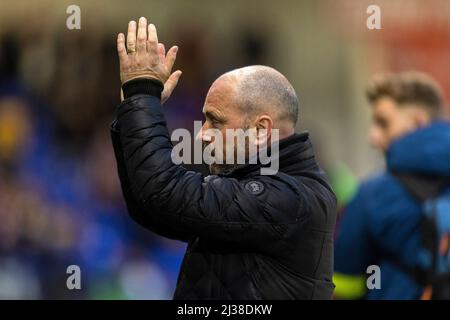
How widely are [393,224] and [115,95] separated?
4572 millimetres

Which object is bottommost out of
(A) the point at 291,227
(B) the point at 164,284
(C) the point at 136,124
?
(B) the point at 164,284

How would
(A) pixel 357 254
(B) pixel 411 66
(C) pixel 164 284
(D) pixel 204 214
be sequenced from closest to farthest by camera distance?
(D) pixel 204 214, (A) pixel 357 254, (C) pixel 164 284, (B) pixel 411 66

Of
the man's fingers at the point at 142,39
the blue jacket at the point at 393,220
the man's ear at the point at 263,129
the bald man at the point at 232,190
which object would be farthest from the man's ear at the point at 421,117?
the man's fingers at the point at 142,39

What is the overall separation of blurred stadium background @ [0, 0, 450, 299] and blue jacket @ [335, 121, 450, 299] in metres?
2.60

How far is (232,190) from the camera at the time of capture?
3037 mm

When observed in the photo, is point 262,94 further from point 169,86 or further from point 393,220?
point 393,220

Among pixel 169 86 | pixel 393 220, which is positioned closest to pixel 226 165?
pixel 169 86

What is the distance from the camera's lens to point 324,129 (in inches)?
362

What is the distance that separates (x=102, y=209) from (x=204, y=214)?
5477 millimetres

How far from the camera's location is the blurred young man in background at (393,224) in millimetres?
4559

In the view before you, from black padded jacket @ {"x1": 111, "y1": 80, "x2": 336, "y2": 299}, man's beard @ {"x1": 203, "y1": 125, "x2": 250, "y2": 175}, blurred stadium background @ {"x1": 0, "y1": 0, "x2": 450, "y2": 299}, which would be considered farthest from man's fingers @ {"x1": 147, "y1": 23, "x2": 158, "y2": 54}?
blurred stadium background @ {"x1": 0, "y1": 0, "x2": 450, "y2": 299}

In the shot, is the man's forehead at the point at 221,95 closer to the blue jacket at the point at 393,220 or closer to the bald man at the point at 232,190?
the bald man at the point at 232,190
